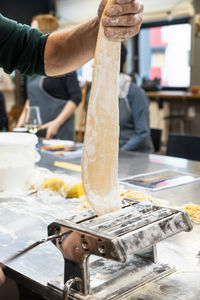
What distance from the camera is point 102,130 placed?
0.88 m

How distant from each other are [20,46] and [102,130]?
76 centimetres

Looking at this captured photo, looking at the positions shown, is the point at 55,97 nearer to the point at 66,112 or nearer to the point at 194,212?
the point at 66,112

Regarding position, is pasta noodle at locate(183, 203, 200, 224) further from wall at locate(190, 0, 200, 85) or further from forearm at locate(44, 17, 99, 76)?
wall at locate(190, 0, 200, 85)

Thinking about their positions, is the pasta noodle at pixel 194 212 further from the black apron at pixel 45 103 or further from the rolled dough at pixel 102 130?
the black apron at pixel 45 103

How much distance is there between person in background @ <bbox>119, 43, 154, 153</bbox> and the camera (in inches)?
109

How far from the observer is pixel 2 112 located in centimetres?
433

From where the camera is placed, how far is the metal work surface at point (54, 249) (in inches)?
29.6

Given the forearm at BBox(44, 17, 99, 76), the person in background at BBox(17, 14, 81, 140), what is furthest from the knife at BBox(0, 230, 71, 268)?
the person in background at BBox(17, 14, 81, 140)

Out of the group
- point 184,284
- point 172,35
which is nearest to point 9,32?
point 184,284

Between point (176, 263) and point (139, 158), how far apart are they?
1.22 m

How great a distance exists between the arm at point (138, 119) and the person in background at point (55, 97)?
1.57 feet

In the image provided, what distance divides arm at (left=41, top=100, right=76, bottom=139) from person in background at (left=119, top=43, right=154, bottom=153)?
0.44 m

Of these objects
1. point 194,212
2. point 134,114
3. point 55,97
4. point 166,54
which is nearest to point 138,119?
point 134,114

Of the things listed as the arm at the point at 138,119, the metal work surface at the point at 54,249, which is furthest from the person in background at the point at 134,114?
the metal work surface at the point at 54,249
